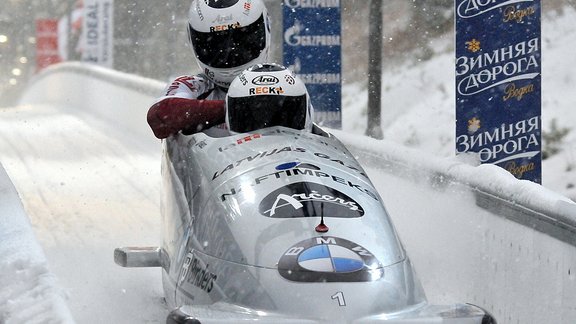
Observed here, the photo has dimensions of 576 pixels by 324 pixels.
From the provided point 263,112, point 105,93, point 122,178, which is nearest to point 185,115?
point 263,112

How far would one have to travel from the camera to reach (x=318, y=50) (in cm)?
805

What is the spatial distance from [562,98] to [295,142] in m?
7.07

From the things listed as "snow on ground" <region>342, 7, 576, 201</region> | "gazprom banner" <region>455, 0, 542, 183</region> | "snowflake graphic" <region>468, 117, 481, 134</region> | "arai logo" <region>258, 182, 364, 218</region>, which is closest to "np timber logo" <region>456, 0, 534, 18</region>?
"gazprom banner" <region>455, 0, 542, 183</region>

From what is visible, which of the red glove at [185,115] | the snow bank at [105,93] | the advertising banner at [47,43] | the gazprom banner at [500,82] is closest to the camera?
the red glove at [185,115]

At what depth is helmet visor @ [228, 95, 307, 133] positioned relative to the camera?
389cm

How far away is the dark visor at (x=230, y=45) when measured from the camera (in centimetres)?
470

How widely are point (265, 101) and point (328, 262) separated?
3.28 ft

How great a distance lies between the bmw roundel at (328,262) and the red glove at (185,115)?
48.5 inches

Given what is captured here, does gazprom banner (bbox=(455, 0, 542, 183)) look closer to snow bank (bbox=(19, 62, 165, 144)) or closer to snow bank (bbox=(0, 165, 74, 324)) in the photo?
snow bank (bbox=(0, 165, 74, 324))

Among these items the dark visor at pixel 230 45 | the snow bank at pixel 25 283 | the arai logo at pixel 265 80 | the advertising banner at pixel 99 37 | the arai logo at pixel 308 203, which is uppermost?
the advertising banner at pixel 99 37

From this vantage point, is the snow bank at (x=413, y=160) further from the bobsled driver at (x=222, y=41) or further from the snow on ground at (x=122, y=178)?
the bobsled driver at (x=222, y=41)

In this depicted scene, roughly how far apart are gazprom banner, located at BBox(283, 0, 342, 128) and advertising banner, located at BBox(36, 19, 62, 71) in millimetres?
19205

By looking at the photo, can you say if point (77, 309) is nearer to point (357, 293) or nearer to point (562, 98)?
point (357, 293)

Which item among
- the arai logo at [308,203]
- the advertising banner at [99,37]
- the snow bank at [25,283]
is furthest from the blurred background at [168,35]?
the snow bank at [25,283]
